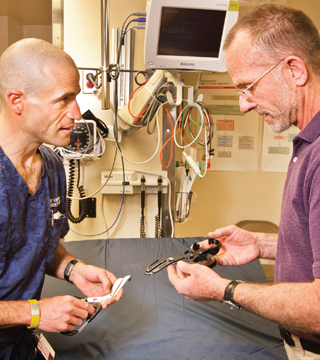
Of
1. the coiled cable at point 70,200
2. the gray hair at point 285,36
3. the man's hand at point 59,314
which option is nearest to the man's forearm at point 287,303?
the man's hand at point 59,314

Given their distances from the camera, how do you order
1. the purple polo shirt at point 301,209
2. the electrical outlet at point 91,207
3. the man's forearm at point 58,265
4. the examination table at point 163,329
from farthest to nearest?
the electrical outlet at point 91,207, the man's forearm at point 58,265, the examination table at point 163,329, the purple polo shirt at point 301,209

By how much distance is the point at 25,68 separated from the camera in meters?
1.15

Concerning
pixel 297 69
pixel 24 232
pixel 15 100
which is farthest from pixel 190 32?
pixel 24 232

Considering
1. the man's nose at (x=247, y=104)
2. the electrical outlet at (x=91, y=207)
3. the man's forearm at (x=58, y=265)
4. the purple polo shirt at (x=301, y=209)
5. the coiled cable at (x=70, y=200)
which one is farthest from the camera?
the electrical outlet at (x=91, y=207)

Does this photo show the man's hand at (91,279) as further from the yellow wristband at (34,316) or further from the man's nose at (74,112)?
the man's nose at (74,112)

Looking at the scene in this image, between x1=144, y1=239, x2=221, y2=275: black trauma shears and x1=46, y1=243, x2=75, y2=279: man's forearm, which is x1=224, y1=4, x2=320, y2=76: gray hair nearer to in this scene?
x1=144, y1=239, x2=221, y2=275: black trauma shears

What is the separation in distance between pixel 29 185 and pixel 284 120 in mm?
919

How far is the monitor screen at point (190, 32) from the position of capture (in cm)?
168

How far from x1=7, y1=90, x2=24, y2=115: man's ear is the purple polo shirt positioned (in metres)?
0.93

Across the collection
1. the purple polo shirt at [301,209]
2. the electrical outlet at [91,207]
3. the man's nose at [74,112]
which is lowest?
the electrical outlet at [91,207]

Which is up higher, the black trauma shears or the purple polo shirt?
the purple polo shirt

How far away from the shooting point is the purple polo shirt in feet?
3.12

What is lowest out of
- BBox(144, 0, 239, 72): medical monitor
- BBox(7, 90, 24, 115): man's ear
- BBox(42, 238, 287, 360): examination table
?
BBox(42, 238, 287, 360): examination table

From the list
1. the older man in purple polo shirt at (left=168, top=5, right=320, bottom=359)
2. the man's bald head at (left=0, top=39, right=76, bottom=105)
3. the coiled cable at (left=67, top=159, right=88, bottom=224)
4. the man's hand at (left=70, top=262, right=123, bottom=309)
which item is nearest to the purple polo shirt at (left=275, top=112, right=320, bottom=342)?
the older man in purple polo shirt at (left=168, top=5, right=320, bottom=359)
